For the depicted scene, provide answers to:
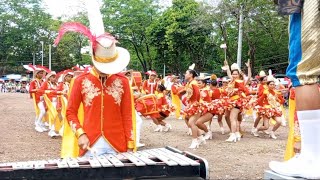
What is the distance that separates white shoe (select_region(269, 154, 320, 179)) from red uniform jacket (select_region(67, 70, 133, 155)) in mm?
2195

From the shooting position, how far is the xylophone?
281cm

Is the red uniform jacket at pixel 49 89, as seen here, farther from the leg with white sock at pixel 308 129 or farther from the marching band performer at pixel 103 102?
the leg with white sock at pixel 308 129

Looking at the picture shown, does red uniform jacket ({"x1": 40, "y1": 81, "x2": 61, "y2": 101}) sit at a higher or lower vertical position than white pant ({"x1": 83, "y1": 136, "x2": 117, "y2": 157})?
higher

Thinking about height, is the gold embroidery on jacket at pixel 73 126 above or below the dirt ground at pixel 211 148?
above

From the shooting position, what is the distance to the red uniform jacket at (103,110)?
463cm

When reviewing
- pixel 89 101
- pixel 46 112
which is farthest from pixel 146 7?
pixel 89 101

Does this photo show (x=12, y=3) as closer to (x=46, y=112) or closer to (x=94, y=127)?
(x=46, y=112)

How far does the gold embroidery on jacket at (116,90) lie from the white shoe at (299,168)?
2295 mm

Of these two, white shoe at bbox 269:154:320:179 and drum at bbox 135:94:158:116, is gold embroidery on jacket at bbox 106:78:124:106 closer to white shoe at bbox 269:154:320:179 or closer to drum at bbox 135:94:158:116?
white shoe at bbox 269:154:320:179

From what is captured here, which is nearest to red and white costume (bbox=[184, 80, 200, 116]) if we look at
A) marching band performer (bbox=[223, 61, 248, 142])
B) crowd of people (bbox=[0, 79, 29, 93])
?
marching band performer (bbox=[223, 61, 248, 142])

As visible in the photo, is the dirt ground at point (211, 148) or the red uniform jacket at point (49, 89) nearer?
the dirt ground at point (211, 148)

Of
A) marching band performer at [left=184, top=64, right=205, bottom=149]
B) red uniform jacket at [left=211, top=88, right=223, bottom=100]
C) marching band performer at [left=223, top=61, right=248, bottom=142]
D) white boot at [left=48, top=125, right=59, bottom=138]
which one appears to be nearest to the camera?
marching band performer at [left=184, top=64, right=205, bottom=149]

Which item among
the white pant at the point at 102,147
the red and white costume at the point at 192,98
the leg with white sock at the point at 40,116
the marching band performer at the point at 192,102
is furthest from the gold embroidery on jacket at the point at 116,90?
the leg with white sock at the point at 40,116

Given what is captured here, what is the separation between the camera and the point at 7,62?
62.3m
